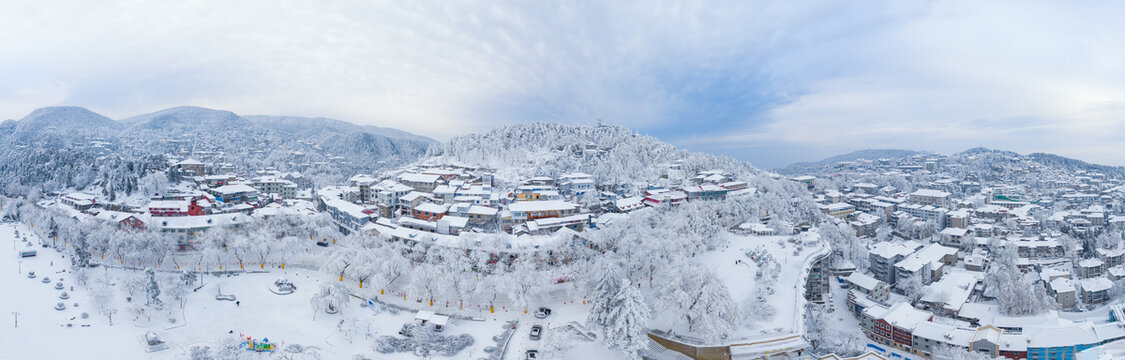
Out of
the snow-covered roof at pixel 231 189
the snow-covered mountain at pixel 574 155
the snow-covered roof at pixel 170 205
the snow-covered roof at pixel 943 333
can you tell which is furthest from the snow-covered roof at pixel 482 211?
the snow-covered roof at pixel 943 333

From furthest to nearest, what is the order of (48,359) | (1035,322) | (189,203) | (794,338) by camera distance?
(189,203)
(1035,322)
(794,338)
(48,359)

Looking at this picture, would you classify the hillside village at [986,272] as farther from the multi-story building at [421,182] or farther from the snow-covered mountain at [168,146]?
the snow-covered mountain at [168,146]

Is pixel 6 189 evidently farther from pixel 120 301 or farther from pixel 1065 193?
pixel 1065 193

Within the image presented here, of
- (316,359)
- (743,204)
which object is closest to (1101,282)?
(743,204)

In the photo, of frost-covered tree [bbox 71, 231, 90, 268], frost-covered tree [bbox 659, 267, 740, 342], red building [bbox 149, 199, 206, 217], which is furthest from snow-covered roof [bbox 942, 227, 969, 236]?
frost-covered tree [bbox 71, 231, 90, 268]

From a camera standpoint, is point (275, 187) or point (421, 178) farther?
point (275, 187)

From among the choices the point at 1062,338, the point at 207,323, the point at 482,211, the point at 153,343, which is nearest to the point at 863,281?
the point at 1062,338

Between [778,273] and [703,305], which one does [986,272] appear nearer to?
[778,273]
